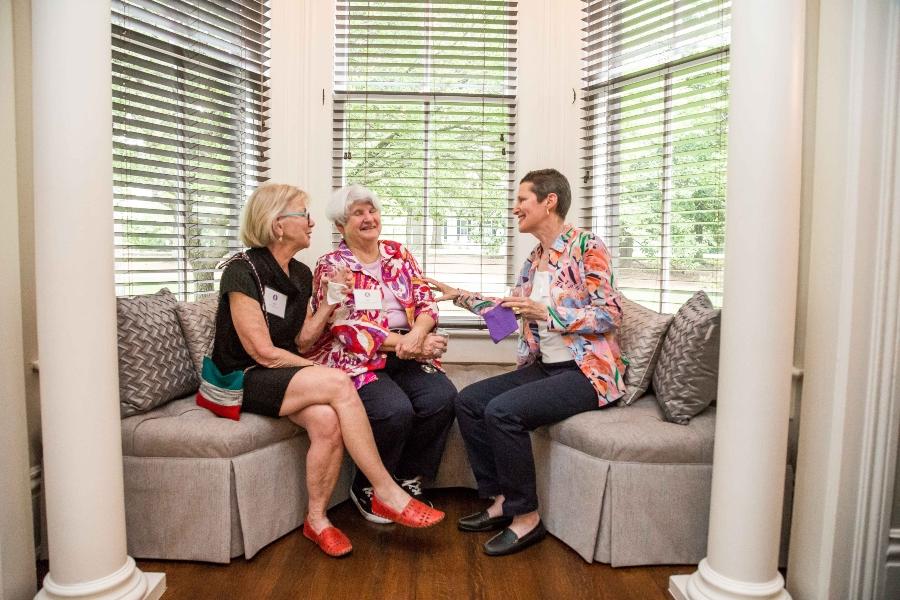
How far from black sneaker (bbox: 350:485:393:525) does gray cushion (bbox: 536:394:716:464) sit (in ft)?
2.81

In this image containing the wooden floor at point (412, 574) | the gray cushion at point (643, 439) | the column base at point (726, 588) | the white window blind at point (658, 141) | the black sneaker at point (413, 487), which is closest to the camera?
the column base at point (726, 588)

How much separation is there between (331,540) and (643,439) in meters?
1.18

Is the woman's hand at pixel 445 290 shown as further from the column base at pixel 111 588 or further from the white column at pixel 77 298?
the column base at pixel 111 588

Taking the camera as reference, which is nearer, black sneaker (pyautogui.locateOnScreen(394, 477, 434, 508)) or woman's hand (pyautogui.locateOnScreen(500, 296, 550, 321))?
woman's hand (pyautogui.locateOnScreen(500, 296, 550, 321))

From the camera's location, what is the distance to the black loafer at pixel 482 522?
2375mm

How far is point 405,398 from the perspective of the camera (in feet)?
7.97

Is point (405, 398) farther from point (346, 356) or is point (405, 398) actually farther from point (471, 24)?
point (471, 24)

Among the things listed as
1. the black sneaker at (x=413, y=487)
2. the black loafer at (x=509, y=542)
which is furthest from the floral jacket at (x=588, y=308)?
the black sneaker at (x=413, y=487)

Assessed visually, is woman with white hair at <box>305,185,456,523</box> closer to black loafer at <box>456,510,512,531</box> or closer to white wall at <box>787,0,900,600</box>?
black loafer at <box>456,510,512,531</box>

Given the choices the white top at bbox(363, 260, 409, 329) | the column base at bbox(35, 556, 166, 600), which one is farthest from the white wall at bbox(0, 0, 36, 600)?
the white top at bbox(363, 260, 409, 329)

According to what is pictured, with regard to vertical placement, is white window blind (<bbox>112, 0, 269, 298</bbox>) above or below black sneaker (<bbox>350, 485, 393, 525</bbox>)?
above

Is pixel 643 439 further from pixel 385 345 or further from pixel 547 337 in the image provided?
pixel 385 345

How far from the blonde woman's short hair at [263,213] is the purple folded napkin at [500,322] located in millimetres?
924

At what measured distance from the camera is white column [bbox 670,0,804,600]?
1.62m
